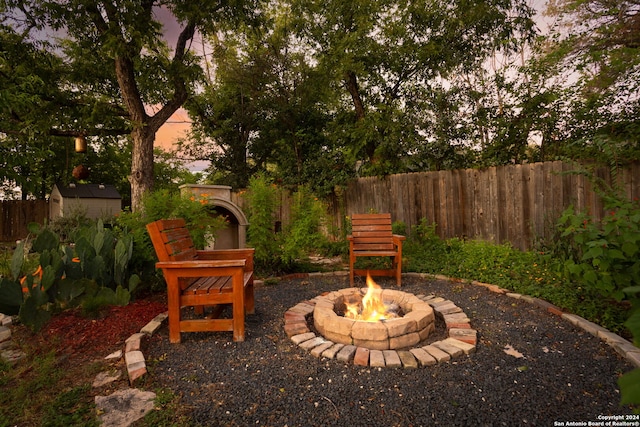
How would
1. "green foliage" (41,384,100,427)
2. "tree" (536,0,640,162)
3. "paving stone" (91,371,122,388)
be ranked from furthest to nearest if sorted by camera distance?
"tree" (536,0,640,162), "paving stone" (91,371,122,388), "green foliage" (41,384,100,427)

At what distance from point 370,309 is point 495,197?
3859 mm

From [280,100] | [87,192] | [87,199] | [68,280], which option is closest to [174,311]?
[68,280]

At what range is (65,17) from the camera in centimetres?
647

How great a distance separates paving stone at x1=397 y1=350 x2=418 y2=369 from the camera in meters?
2.20

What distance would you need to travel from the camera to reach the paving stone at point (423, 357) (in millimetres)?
2234

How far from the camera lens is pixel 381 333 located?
2.47 m

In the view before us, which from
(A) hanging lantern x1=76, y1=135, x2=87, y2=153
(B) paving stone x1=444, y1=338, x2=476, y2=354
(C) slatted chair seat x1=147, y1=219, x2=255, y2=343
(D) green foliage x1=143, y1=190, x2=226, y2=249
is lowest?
(B) paving stone x1=444, y1=338, x2=476, y2=354

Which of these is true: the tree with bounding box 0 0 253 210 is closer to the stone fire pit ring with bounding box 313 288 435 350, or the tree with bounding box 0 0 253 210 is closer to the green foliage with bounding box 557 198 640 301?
the stone fire pit ring with bounding box 313 288 435 350

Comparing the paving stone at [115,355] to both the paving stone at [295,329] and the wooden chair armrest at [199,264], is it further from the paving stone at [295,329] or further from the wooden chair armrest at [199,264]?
the paving stone at [295,329]

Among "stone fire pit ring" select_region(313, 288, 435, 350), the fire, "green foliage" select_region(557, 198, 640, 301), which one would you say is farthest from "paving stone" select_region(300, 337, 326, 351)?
"green foliage" select_region(557, 198, 640, 301)

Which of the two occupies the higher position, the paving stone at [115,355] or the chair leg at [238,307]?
the chair leg at [238,307]

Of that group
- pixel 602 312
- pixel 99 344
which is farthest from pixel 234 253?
pixel 602 312

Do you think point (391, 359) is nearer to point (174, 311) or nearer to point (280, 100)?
point (174, 311)

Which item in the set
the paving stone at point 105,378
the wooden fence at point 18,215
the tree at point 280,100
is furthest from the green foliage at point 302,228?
the wooden fence at point 18,215
